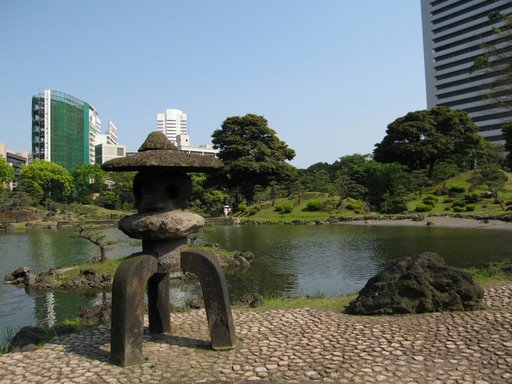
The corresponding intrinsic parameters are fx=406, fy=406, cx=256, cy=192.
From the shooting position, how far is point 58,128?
100m

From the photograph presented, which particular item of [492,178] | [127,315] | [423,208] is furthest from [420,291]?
[423,208]

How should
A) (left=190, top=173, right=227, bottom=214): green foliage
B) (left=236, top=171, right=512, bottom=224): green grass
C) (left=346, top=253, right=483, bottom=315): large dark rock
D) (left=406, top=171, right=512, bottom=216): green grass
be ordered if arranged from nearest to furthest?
(left=346, top=253, right=483, bottom=315): large dark rock → (left=406, top=171, right=512, bottom=216): green grass → (left=236, top=171, right=512, bottom=224): green grass → (left=190, top=173, right=227, bottom=214): green foliage

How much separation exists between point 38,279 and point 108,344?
11092 mm

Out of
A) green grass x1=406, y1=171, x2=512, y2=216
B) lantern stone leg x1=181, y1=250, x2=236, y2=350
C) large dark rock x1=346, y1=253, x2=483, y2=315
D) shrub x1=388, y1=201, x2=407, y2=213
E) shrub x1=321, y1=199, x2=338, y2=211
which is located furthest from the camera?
shrub x1=321, y1=199, x2=338, y2=211

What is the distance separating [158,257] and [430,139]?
179ft

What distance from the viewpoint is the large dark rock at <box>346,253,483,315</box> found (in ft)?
26.5

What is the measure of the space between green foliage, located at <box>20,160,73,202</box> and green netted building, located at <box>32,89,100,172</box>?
32244 mm

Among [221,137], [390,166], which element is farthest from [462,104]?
[221,137]

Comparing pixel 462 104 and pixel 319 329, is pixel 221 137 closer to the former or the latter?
pixel 319 329

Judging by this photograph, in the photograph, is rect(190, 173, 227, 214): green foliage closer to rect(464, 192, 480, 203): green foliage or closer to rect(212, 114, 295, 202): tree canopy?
rect(212, 114, 295, 202): tree canopy

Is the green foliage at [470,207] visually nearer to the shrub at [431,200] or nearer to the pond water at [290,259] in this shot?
the shrub at [431,200]

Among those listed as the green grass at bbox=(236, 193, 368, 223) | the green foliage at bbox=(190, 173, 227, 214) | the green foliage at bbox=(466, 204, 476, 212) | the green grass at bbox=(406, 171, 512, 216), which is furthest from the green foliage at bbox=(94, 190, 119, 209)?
the green foliage at bbox=(466, 204, 476, 212)

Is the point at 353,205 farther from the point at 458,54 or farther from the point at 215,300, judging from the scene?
the point at 458,54

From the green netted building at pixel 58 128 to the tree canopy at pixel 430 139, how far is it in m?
78.6
